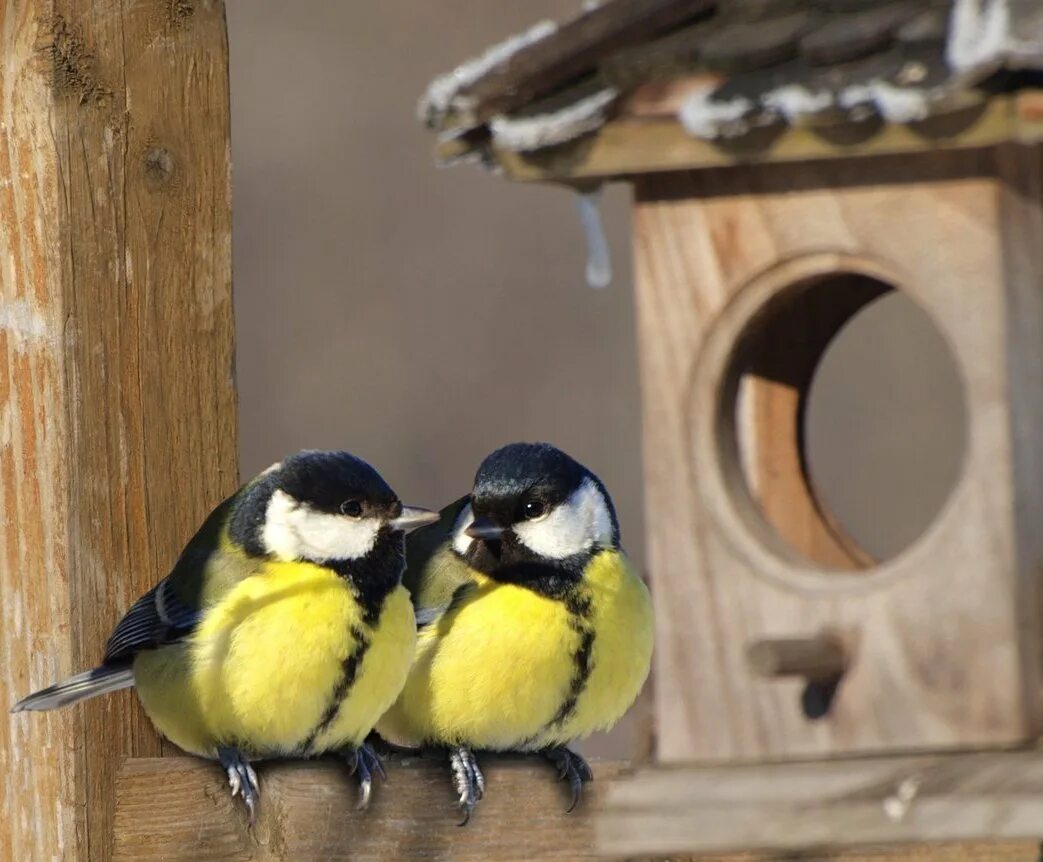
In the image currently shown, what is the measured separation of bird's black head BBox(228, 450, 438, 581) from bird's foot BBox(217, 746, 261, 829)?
459 mm

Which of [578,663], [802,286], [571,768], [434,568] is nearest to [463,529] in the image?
[434,568]

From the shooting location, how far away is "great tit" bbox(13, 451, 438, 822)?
119 inches

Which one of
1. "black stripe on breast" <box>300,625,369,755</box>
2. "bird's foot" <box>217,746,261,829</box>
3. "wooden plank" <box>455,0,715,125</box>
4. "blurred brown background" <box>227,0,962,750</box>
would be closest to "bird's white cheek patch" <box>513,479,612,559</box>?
"black stripe on breast" <box>300,625,369,755</box>

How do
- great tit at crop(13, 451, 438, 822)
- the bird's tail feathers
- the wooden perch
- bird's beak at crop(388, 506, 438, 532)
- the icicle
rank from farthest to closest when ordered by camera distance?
bird's beak at crop(388, 506, 438, 532)
great tit at crop(13, 451, 438, 822)
the bird's tail feathers
the icicle
the wooden perch

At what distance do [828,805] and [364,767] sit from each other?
0.80 m

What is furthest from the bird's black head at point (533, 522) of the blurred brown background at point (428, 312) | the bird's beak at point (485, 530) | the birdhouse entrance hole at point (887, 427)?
the blurred brown background at point (428, 312)

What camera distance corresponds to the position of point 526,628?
3309 millimetres

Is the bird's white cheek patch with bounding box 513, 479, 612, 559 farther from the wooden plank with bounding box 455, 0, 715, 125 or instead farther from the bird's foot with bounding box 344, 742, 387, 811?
the wooden plank with bounding box 455, 0, 715, 125

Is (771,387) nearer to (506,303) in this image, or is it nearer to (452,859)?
(452,859)

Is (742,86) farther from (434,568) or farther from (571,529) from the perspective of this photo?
(434,568)

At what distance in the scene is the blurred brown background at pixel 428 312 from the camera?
21.7 ft

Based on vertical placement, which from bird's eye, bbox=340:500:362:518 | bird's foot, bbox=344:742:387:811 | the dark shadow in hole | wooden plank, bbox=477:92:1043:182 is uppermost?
wooden plank, bbox=477:92:1043:182

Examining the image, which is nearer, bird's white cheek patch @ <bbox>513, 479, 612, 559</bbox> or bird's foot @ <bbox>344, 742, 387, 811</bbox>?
bird's foot @ <bbox>344, 742, 387, 811</bbox>

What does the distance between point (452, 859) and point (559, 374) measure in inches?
159
